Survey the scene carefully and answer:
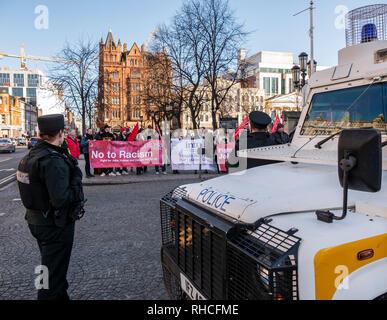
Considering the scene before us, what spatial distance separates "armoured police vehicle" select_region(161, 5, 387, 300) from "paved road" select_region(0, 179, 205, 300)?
1.17 metres

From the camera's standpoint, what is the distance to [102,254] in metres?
4.86

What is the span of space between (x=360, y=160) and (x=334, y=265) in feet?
1.83

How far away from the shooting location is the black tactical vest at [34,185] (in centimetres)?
276

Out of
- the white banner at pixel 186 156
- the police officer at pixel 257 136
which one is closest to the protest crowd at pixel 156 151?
the white banner at pixel 186 156

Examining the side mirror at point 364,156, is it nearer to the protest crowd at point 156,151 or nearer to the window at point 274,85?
the protest crowd at point 156,151

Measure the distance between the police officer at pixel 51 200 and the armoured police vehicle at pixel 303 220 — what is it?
0.87 metres

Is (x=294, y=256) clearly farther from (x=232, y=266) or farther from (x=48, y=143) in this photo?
(x=48, y=143)

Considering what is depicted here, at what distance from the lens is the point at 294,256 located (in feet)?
5.16

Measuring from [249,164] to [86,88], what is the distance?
2111cm

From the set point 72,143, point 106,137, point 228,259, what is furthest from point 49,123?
point 106,137

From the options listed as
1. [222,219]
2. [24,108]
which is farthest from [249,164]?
[24,108]

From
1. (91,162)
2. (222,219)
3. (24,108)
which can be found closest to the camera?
(222,219)

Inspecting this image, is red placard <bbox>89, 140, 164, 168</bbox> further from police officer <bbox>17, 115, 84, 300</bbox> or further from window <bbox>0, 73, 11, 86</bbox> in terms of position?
window <bbox>0, 73, 11, 86</bbox>

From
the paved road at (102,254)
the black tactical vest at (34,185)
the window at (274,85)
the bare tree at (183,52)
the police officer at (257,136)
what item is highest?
the window at (274,85)
